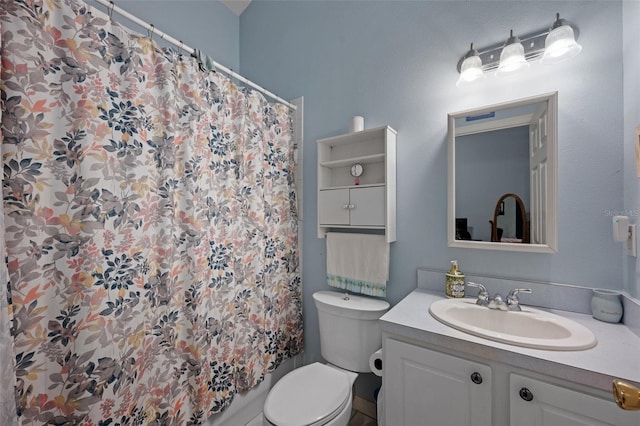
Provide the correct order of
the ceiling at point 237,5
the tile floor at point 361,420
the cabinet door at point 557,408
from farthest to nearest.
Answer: the ceiling at point 237,5, the tile floor at point 361,420, the cabinet door at point 557,408

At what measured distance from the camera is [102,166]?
3.35ft

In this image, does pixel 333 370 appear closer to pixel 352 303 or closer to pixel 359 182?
pixel 352 303

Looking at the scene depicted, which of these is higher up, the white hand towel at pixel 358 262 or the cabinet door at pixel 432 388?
the white hand towel at pixel 358 262

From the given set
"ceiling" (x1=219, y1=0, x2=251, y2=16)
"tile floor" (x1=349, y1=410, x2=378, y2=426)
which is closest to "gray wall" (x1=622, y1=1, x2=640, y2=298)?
"tile floor" (x1=349, y1=410, x2=378, y2=426)

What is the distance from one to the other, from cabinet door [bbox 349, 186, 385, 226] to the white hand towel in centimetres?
11

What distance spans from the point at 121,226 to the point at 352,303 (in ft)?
3.92

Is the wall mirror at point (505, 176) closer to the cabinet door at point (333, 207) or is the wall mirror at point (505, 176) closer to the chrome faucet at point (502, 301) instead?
the chrome faucet at point (502, 301)

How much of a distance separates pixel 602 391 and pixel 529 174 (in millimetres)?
823

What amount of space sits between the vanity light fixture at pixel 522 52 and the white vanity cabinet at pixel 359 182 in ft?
1.50

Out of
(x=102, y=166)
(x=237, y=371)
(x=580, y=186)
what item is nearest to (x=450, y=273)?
(x=580, y=186)

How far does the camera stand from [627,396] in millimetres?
529

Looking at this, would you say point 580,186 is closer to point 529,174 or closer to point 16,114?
point 529,174

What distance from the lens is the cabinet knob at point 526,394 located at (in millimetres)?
828

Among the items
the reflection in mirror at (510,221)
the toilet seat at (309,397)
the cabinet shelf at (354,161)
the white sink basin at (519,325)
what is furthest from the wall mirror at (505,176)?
the toilet seat at (309,397)
